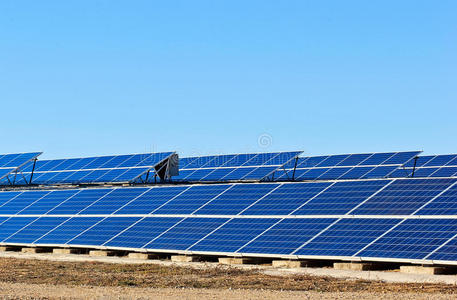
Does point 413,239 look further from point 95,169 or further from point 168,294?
point 95,169

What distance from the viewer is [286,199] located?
28.7m

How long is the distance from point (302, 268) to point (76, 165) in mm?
35996

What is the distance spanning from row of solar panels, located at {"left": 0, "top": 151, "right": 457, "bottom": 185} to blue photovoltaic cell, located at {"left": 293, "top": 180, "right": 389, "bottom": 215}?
21280 millimetres

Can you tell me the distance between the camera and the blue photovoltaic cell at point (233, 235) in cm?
2658

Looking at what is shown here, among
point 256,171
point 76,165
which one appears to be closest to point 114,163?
point 76,165

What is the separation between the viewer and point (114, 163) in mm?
54375

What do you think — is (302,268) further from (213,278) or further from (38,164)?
(38,164)

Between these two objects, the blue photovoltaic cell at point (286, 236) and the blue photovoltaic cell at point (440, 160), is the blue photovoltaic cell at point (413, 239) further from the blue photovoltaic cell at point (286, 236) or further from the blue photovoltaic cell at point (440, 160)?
the blue photovoltaic cell at point (440, 160)

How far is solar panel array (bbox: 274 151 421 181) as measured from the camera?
50.5m

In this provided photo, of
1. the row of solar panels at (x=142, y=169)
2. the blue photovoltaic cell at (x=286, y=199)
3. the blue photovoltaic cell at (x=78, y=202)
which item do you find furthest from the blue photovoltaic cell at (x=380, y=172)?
the blue photovoltaic cell at (x=286, y=199)

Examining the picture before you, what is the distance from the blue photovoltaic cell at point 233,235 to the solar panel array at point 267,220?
4 centimetres

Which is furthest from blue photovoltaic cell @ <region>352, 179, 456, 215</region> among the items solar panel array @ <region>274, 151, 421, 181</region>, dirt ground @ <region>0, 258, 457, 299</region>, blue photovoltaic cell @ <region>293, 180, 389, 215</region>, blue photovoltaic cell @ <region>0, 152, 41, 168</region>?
blue photovoltaic cell @ <region>0, 152, 41, 168</region>

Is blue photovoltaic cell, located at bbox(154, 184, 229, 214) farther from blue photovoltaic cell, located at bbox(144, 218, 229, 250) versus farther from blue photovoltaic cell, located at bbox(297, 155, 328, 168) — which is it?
blue photovoltaic cell, located at bbox(297, 155, 328, 168)

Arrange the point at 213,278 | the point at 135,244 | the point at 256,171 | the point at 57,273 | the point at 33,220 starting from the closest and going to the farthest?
1. the point at 213,278
2. the point at 57,273
3. the point at 135,244
4. the point at 33,220
5. the point at 256,171
